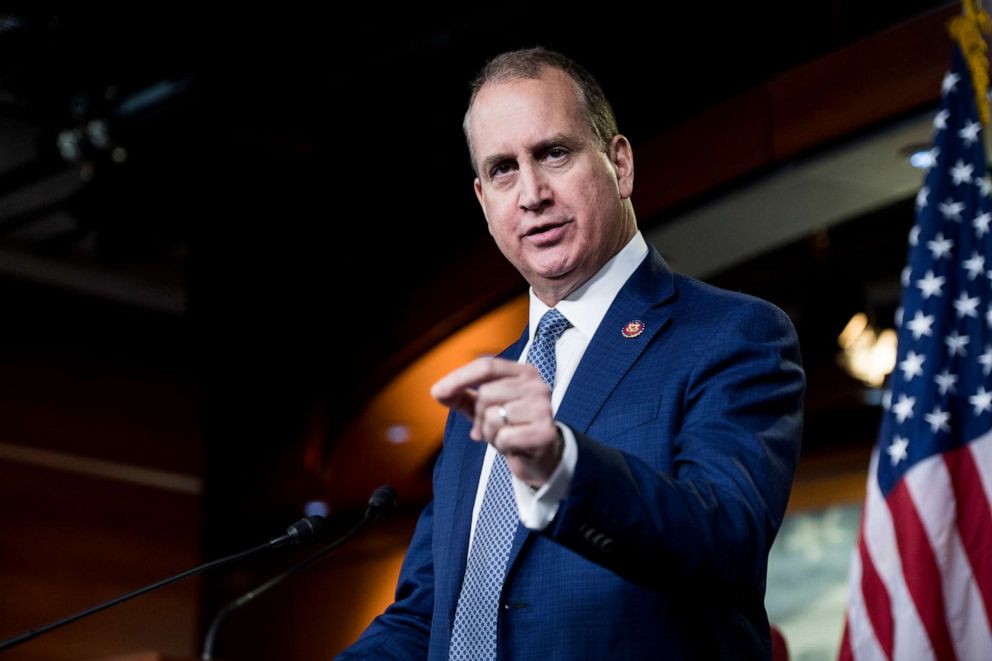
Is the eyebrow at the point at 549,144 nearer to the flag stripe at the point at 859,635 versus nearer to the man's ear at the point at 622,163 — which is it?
the man's ear at the point at 622,163

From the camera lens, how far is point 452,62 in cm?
502

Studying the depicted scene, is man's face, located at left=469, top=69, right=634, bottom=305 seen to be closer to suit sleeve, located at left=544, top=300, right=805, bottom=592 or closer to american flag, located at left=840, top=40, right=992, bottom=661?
suit sleeve, located at left=544, top=300, right=805, bottom=592

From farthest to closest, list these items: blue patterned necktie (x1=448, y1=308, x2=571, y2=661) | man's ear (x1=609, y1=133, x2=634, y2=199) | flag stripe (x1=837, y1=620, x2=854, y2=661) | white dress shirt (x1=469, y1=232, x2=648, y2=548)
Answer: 1. flag stripe (x1=837, y1=620, x2=854, y2=661)
2. man's ear (x1=609, y1=133, x2=634, y2=199)
3. white dress shirt (x1=469, y1=232, x2=648, y2=548)
4. blue patterned necktie (x1=448, y1=308, x2=571, y2=661)

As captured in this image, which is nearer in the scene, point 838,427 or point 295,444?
point 295,444

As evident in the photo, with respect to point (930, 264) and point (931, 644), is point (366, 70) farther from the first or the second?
point (931, 644)

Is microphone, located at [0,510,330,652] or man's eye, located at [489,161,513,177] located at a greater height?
man's eye, located at [489,161,513,177]

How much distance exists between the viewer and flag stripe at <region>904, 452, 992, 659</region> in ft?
9.18

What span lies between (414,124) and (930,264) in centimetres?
288

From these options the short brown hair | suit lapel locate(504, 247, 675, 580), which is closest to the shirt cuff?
suit lapel locate(504, 247, 675, 580)

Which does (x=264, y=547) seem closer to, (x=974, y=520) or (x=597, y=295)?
(x=597, y=295)

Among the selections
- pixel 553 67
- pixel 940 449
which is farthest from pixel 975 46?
pixel 553 67

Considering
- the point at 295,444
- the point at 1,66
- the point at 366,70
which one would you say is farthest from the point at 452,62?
the point at 295,444

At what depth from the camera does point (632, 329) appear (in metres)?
1.62

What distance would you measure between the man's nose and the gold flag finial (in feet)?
6.66
